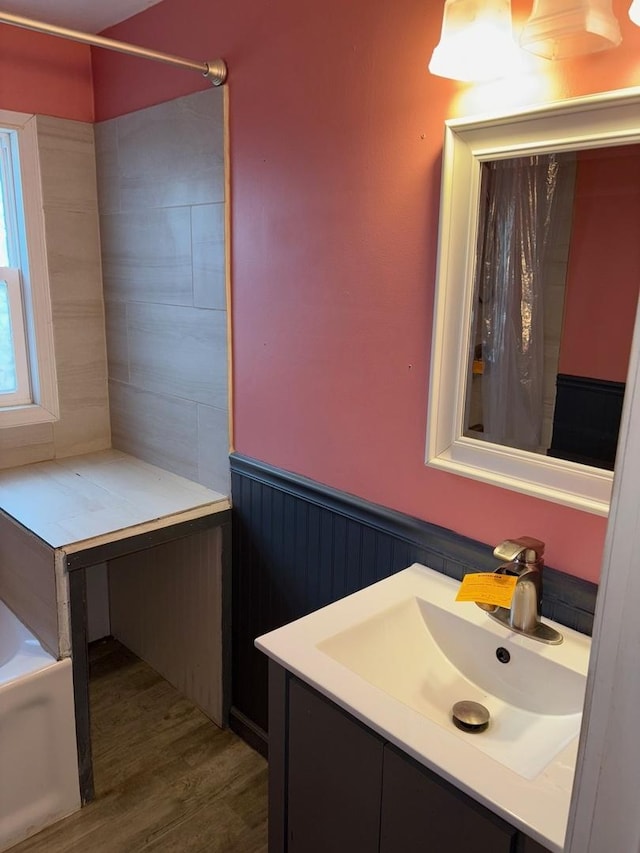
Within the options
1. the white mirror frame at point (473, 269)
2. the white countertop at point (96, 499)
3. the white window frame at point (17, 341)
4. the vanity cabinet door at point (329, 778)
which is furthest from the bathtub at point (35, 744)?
the white mirror frame at point (473, 269)

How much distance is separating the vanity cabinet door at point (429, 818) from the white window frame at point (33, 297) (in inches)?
76.7

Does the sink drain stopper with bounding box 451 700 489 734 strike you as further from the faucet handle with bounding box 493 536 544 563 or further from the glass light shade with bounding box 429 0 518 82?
the glass light shade with bounding box 429 0 518 82

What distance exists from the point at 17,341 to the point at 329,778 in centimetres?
197

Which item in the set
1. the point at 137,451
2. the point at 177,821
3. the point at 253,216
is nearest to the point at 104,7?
the point at 253,216

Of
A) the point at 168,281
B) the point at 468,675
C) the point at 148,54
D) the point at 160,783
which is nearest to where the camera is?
the point at 468,675

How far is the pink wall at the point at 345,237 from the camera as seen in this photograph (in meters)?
1.42

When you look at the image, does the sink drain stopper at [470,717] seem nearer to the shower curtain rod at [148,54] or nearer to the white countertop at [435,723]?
the white countertop at [435,723]

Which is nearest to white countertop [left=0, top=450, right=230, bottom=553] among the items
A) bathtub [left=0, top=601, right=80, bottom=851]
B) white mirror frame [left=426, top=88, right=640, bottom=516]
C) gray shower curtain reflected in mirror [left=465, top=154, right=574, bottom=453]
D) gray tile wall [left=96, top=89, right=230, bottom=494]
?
gray tile wall [left=96, top=89, right=230, bottom=494]

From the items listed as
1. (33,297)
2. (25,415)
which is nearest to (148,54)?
(33,297)

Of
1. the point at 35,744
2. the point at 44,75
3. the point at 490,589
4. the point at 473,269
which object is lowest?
the point at 35,744

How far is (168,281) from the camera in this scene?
2.25 meters

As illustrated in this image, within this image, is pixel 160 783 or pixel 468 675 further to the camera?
pixel 160 783

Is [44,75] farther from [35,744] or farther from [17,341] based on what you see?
[35,744]

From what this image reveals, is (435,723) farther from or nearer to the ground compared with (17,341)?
nearer to the ground
